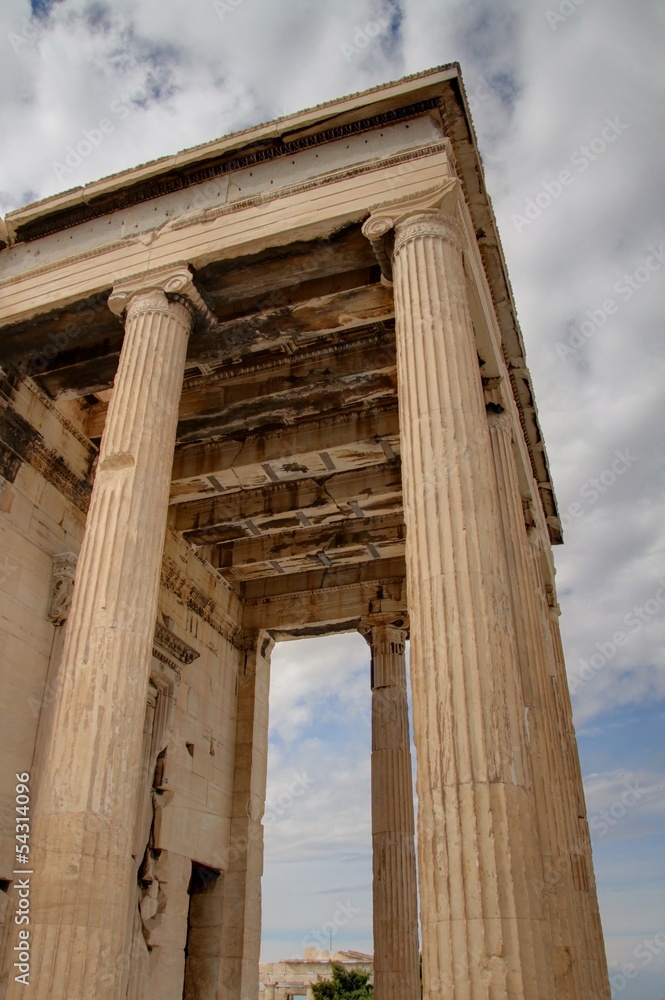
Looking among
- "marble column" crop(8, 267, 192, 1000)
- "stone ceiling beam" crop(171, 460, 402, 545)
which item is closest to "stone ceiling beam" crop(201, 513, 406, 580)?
"stone ceiling beam" crop(171, 460, 402, 545)

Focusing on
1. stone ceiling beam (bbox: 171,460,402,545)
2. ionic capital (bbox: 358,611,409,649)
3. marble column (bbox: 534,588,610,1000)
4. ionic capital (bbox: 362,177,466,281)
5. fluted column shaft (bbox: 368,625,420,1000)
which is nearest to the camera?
ionic capital (bbox: 362,177,466,281)

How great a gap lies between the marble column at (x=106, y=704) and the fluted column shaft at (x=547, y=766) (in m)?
5.55

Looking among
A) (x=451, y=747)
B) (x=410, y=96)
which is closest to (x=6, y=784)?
(x=451, y=747)

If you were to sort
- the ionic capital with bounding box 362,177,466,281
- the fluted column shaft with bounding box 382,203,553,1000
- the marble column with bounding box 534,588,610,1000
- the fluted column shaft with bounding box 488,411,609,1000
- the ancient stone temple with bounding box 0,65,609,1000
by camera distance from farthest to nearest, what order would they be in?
the marble column with bounding box 534,588,610,1000
the ionic capital with bounding box 362,177,466,281
the fluted column shaft with bounding box 488,411,609,1000
the ancient stone temple with bounding box 0,65,609,1000
the fluted column shaft with bounding box 382,203,553,1000

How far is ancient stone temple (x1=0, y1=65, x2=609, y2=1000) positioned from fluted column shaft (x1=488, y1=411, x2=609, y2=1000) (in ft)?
0.26

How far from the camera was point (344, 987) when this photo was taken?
40.6m

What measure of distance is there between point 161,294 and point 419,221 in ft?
14.3

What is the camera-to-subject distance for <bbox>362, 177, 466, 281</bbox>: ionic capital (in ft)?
38.4

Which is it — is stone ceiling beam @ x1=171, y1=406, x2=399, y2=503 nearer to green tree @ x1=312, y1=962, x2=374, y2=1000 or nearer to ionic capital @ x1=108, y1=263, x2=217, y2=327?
ionic capital @ x1=108, y1=263, x2=217, y2=327

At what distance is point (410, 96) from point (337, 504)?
9.46 meters

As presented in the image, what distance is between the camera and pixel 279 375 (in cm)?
1667

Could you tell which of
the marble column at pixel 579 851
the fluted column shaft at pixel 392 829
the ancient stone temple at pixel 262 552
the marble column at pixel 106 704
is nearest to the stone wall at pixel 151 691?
the ancient stone temple at pixel 262 552

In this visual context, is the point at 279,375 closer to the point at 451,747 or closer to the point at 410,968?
the point at 451,747

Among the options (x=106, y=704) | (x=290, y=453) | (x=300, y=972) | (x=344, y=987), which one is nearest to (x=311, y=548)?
(x=290, y=453)
